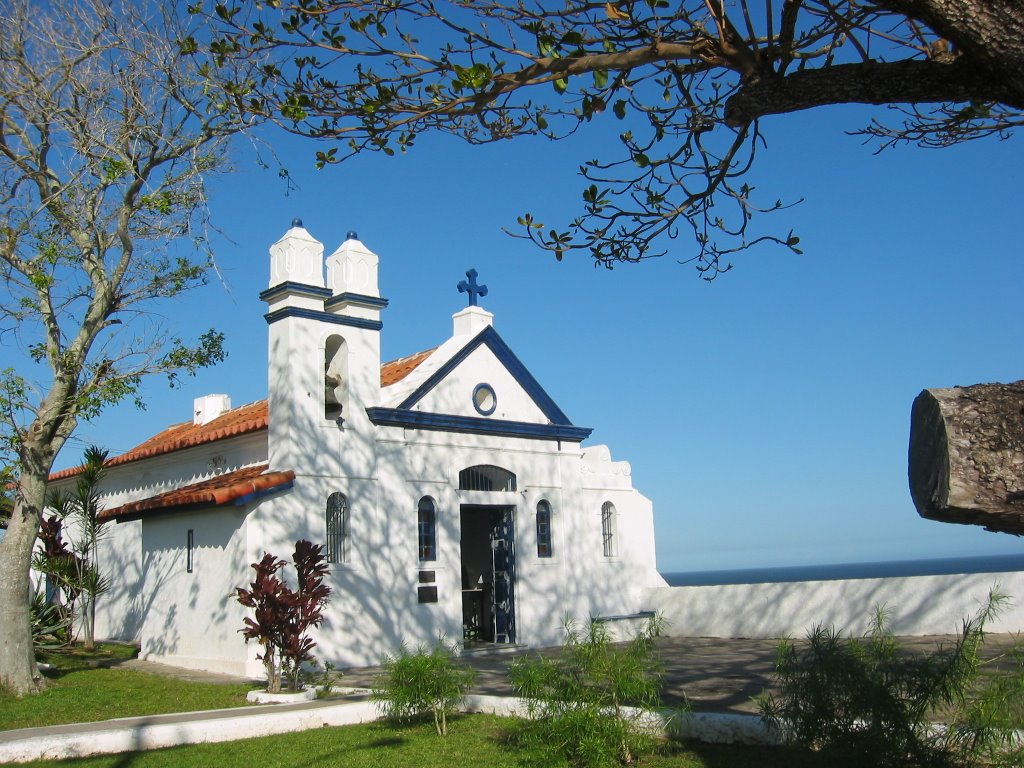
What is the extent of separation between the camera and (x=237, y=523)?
14.9 meters

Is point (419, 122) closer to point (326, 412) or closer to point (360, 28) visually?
point (360, 28)

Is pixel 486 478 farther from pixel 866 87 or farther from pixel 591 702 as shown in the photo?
pixel 866 87

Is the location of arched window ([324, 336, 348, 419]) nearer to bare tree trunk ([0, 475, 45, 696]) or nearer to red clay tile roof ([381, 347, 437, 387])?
red clay tile roof ([381, 347, 437, 387])

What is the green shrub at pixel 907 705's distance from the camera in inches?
251

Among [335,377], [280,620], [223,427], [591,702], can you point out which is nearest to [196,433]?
[223,427]

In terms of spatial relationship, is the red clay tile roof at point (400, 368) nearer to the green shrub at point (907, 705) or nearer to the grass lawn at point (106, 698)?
the grass lawn at point (106, 698)

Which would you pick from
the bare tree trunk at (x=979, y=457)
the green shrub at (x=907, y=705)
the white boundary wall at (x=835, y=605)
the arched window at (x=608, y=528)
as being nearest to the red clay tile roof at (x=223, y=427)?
the arched window at (x=608, y=528)

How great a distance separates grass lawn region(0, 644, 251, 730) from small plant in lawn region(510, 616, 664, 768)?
194 inches

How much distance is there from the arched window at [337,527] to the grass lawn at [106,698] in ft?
10.4

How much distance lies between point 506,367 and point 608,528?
4.36 meters

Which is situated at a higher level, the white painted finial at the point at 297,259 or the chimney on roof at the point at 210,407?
the white painted finial at the point at 297,259

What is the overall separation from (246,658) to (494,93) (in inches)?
438

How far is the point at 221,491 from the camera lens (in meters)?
14.4

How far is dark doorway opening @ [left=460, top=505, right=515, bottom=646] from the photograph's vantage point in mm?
18219
